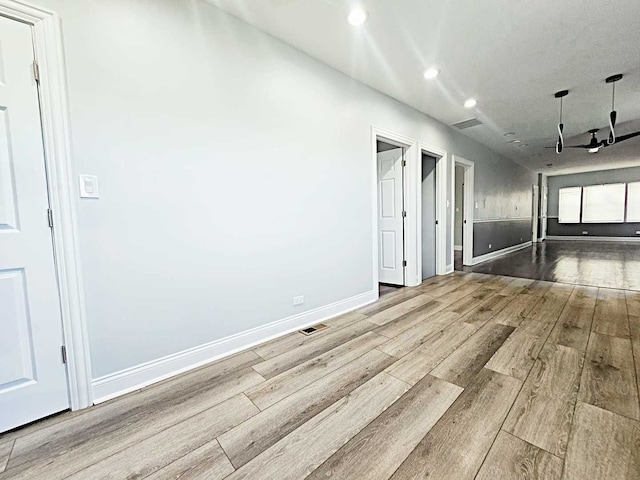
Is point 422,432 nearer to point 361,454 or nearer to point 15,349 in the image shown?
point 361,454

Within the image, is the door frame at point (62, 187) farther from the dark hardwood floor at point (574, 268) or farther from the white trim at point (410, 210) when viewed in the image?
Answer: the dark hardwood floor at point (574, 268)

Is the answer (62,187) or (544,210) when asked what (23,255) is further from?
(544,210)

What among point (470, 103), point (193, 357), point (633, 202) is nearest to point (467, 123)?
point (470, 103)

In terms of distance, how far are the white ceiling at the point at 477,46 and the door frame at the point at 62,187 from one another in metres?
1.06

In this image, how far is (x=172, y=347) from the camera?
186 cm

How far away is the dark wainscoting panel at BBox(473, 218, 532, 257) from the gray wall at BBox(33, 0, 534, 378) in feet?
13.9

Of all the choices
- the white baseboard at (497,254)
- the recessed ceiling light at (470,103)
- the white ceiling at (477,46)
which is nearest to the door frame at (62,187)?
the white ceiling at (477,46)

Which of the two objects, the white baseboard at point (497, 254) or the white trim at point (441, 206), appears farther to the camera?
the white baseboard at point (497, 254)

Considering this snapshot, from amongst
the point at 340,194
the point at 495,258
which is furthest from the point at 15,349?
the point at 495,258

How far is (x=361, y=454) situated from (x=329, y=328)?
1407 mm

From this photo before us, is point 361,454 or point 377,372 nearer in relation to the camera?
point 361,454

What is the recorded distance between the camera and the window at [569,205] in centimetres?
1050

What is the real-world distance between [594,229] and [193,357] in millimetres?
14064

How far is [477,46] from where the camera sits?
2508mm
